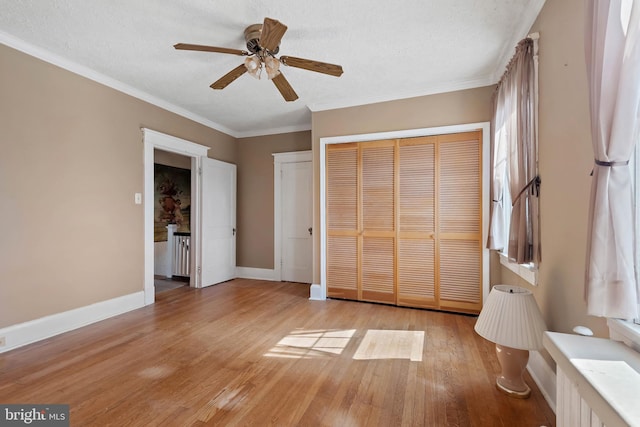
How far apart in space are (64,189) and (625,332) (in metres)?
4.05

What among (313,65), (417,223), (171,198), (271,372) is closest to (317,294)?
(417,223)

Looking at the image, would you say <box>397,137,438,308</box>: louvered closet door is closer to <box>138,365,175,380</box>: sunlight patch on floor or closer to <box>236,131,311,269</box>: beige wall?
<box>236,131,311,269</box>: beige wall

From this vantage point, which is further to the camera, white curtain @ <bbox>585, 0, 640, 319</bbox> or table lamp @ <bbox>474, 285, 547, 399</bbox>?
table lamp @ <bbox>474, 285, 547, 399</bbox>

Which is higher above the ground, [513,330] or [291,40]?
[291,40]

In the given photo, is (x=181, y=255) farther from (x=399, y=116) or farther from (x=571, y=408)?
(x=571, y=408)

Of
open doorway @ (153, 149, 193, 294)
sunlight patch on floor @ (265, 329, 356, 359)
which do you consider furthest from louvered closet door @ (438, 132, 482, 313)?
open doorway @ (153, 149, 193, 294)

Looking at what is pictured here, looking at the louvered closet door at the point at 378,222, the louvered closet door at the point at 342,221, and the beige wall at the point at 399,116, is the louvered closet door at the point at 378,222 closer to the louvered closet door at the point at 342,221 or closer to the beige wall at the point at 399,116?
the louvered closet door at the point at 342,221

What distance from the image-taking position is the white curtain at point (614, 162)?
98 cm

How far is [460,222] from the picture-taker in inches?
125

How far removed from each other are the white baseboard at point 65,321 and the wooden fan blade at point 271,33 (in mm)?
3091

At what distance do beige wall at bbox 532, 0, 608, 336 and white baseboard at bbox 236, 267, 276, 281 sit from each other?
12.7ft

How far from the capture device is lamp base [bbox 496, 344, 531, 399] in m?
1.74

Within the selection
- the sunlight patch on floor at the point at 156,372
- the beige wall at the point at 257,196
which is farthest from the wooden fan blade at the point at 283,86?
the sunlight patch on floor at the point at 156,372

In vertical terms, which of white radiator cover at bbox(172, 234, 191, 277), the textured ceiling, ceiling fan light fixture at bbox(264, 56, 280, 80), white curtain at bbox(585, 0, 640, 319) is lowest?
white radiator cover at bbox(172, 234, 191, 277)
